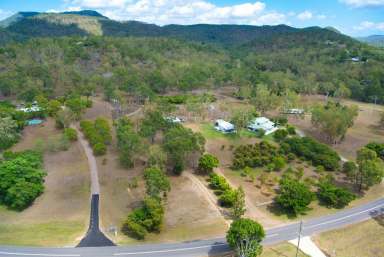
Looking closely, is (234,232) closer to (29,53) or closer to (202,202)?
(202,202)

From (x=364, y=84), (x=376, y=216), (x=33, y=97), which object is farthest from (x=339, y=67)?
(x=33, y=97)

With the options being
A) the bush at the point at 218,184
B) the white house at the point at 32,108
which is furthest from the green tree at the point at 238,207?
the white house at the point at 32,108

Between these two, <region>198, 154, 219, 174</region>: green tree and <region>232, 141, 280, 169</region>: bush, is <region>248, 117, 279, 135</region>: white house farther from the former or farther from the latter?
<region>198, 154, 219, 174</region>: green tree

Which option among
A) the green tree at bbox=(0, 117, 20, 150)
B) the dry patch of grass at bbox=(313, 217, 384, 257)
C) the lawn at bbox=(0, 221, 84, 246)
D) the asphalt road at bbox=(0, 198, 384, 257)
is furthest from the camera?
the green tree at bbox=(0, 117, 20, 150)

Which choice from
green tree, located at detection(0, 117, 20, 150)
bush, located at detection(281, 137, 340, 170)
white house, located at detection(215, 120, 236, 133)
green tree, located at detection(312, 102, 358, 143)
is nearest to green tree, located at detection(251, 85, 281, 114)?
green tree, located at detection(312, 102, 358, 143)

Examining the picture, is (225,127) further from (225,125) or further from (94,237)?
(94,237)

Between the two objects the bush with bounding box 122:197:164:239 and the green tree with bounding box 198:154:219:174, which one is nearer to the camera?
the bush with bounding box 122:197:164:239

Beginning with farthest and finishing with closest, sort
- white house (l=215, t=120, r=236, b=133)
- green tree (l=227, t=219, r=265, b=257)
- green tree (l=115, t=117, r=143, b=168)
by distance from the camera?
white house (l=215, t=120, r=236, b=133), green tree (l=115, t=117, r=143, b=168), green tree (l=227, t=219, r=265, b=257)

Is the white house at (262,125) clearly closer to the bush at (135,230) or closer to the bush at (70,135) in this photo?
the bush at (70,135)
